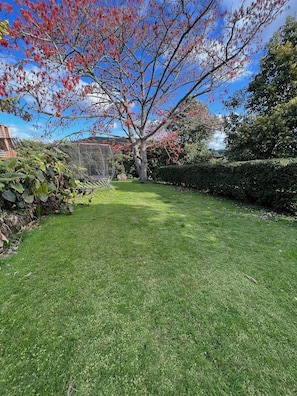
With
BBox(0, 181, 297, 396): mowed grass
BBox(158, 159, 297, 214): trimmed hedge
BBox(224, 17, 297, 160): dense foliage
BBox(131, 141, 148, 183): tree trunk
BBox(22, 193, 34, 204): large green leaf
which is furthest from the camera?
BBox(131, 141, 148, 183): tree trunk

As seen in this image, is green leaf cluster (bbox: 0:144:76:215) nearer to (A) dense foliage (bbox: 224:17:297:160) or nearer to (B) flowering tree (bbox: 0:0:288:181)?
(B) flowering tree (bbox: 0:0:288:181)

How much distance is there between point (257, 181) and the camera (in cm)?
493

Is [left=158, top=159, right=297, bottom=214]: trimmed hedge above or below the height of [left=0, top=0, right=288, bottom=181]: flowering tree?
below

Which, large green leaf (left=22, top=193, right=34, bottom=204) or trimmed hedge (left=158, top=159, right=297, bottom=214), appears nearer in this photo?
large green leaf (left=22, top=193, right=34, bottom=204)

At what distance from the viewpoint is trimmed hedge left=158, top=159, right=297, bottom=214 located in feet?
13.9

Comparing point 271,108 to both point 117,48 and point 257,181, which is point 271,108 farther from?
point 117,48

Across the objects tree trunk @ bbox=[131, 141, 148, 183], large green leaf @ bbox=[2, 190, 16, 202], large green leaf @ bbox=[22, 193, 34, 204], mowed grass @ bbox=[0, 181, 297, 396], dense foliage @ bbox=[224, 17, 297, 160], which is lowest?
mowed grass @ bbox=[0, 181, 297, 396]

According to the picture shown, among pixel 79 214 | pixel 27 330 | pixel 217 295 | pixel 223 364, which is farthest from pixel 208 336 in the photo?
pixel 79 214

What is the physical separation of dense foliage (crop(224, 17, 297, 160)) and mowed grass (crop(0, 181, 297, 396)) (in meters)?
6.83

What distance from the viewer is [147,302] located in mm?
1526

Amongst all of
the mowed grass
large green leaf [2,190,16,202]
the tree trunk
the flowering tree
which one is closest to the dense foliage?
the flowering tree

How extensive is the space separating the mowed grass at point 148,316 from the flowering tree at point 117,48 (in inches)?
208

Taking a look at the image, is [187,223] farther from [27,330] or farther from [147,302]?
[27,330]

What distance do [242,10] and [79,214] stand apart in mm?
7508
